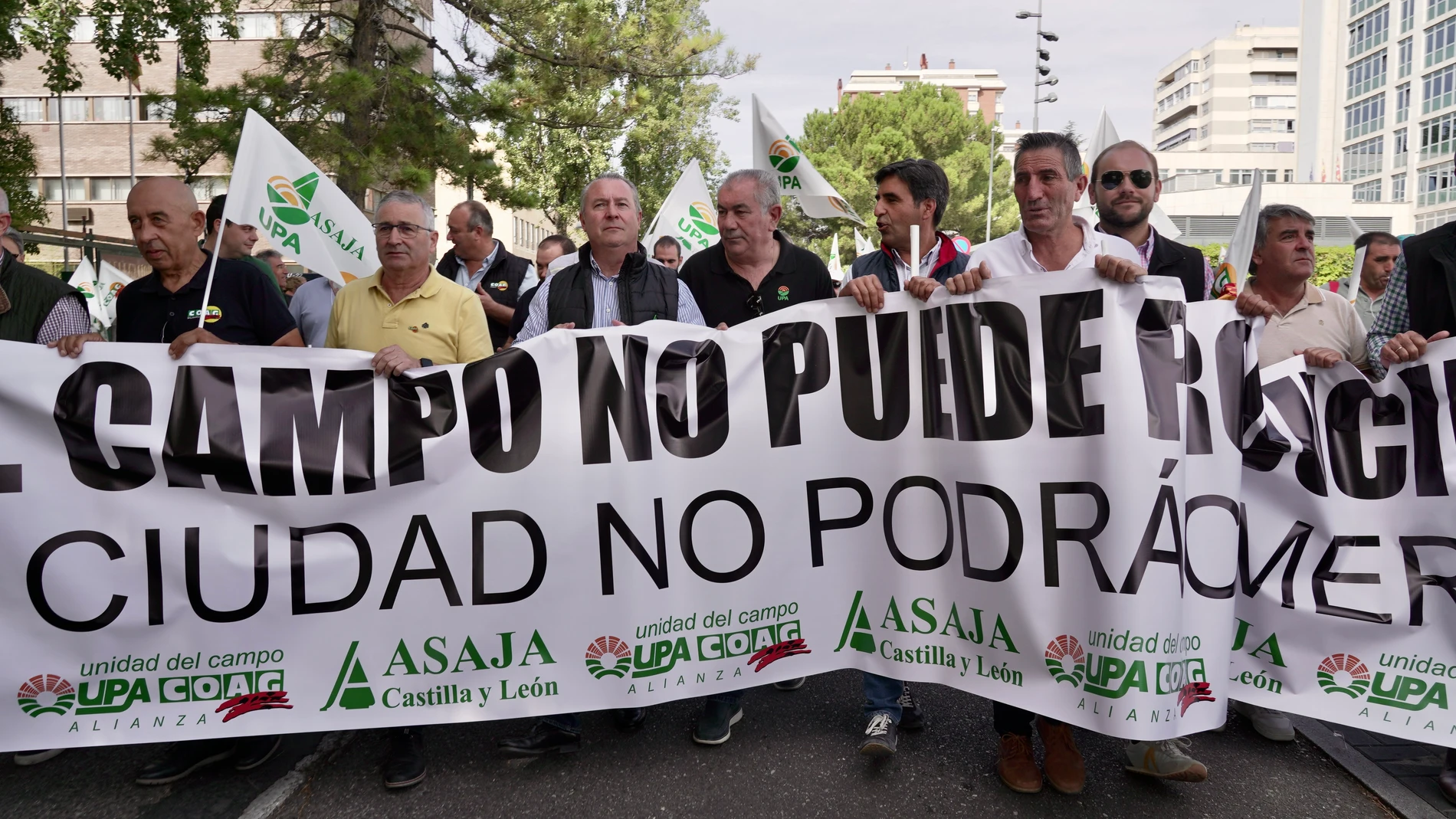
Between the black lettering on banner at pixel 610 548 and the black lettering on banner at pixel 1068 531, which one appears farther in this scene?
the black lettering on banner at pixel 610 548

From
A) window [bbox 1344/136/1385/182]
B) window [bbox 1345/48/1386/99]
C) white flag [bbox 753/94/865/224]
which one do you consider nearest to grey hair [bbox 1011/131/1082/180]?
white flag [bbox 753/94/865/224]

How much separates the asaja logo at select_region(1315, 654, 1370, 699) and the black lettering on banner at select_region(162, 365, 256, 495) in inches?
146

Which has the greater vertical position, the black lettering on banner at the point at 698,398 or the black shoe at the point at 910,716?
the black lettering on banner at the point at 698,398

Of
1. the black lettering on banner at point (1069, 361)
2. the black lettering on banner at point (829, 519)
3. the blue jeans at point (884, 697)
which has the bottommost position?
the blue jeans at point (884, 697)

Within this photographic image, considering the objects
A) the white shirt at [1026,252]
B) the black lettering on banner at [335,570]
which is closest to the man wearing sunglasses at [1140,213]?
the white shirt at [1026,252]

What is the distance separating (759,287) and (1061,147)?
53.7 inches

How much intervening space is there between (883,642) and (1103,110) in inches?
268

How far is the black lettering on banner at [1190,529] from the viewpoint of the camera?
336 cm

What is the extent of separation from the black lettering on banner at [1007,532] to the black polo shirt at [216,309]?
2.69 m

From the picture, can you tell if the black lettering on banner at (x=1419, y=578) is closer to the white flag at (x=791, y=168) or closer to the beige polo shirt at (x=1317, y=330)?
the beige polo shirt at (x=1317, y=330)

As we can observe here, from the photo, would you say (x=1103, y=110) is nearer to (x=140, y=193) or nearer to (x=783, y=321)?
(x=783, y=321)

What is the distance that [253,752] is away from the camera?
3736 millimetres

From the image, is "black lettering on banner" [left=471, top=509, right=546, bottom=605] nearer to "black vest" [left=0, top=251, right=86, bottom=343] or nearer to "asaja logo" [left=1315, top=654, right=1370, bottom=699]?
"black vest" [left=0, top=251, right=86, bottom=343]

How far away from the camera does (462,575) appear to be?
3627 millimetres
